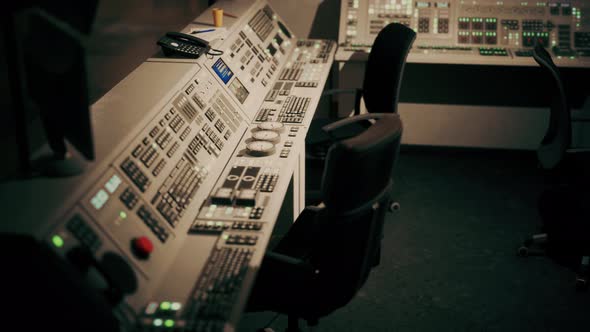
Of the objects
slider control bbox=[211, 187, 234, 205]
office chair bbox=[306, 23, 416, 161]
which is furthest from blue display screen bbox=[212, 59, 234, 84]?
slider control bbox=[211, 187, 234, 205]

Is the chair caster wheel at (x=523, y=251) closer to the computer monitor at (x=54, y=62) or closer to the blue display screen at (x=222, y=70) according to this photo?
the blue display screen at (x=222, y=70)

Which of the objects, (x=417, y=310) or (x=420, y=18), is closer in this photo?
(x=417, y=310)

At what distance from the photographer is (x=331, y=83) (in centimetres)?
452

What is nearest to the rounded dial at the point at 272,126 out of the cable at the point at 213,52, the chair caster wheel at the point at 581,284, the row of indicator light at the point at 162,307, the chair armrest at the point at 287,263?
the cable at the point at 213,52

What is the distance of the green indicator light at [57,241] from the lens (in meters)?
1.51

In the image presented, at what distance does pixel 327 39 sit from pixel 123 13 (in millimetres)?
1975

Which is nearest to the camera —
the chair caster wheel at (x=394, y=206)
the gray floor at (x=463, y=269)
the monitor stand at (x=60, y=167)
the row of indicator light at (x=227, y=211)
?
the monitor stand at (x=60, y=167)

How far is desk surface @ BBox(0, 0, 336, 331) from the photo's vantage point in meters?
1.66

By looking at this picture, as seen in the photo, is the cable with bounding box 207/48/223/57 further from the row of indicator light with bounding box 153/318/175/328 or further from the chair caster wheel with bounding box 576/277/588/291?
the chair caster wheel with bounding box 576/277/588/291

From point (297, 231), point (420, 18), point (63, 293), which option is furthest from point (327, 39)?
point (63, 293)

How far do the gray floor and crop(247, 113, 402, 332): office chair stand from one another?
0.66m

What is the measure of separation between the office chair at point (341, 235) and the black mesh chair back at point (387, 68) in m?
1.11

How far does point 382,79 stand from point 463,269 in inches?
43.5

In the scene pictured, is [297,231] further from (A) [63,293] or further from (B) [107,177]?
(A) [63,293]
